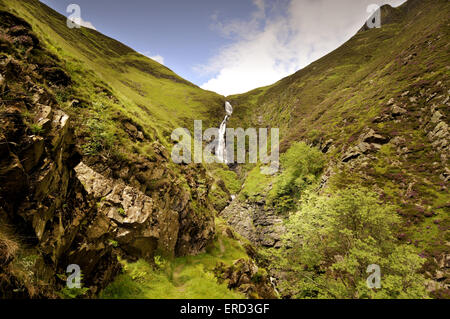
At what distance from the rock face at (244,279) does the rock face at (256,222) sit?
19.0 meters

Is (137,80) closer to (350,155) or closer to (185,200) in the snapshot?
(185,200)

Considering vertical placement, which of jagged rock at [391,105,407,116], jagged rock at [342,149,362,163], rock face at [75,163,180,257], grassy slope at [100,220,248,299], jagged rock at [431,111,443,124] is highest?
jagged rock at [391,105,407,116]

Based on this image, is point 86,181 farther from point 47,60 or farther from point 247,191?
point 247,191

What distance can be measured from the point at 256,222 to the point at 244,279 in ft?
94.7

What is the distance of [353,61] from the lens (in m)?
91.9

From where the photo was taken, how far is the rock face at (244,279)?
43.2 feet

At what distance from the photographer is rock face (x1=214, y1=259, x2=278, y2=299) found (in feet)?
43.2

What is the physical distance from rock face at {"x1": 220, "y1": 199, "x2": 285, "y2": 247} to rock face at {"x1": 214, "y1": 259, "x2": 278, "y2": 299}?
19.0m

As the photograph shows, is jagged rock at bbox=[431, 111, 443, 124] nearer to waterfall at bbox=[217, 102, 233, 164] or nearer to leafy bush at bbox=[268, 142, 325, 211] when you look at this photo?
leafy bush at bbox=[268, 142, 325, 211]

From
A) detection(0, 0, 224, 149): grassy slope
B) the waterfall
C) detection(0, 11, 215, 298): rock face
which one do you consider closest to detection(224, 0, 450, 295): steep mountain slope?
the waterfall

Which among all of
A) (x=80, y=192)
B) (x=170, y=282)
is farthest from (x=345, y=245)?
(x=80, y=192)

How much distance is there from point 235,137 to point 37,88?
295 ft

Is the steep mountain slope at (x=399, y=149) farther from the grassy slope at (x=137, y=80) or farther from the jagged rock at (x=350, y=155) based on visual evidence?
the grassy slope at (x=137, y=80)

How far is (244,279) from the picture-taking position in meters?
14.1
